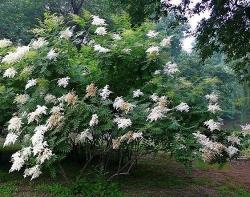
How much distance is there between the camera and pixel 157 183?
10.7 m

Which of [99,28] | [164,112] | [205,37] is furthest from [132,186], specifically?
[205,37]

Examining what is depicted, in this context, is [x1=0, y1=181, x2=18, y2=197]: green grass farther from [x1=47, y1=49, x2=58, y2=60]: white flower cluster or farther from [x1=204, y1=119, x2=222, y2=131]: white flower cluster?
[x1=204, y1=119, x2=222, y2=131]: white flower cluster

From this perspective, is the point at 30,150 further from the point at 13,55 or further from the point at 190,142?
the point at 190,142

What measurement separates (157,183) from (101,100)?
3522mm

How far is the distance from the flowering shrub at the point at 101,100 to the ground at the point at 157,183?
3.15 ft

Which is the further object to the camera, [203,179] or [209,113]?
[203,179]

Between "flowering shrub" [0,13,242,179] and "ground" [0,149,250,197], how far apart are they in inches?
37.8

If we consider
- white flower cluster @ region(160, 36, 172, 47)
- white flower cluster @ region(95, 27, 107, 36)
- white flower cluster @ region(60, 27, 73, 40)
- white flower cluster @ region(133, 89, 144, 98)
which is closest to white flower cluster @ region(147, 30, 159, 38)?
white flower cluster @ region(160, 36, 172, 47)

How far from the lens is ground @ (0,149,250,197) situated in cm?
923

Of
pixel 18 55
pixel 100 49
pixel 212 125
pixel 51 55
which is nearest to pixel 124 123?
pixel 212 125

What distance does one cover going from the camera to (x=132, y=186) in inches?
396

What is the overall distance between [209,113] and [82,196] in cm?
314

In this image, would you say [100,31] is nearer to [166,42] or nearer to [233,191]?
[166,42]

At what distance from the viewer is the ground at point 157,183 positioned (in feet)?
30.3
